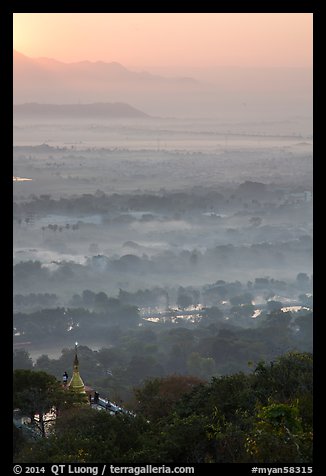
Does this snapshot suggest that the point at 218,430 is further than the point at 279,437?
Yes

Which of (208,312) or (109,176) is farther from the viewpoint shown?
(109,176)

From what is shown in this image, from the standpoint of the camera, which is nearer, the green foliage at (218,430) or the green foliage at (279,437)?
the green foliage at (279,437)

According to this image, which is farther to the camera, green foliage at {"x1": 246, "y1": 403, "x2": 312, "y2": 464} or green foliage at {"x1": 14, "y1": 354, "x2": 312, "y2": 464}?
green foliage at {"x1": 14, "y1": 354, "x2": 312, "y2": 464}

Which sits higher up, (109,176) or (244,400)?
(109,176)

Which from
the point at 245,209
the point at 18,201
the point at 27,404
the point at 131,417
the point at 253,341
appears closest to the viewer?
the point at 131,417

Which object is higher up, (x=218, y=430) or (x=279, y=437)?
(x=279, y=437)

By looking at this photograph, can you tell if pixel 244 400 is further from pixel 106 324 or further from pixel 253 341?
pixel 106 324

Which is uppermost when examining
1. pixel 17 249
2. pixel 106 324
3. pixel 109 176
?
pixel 109 176
